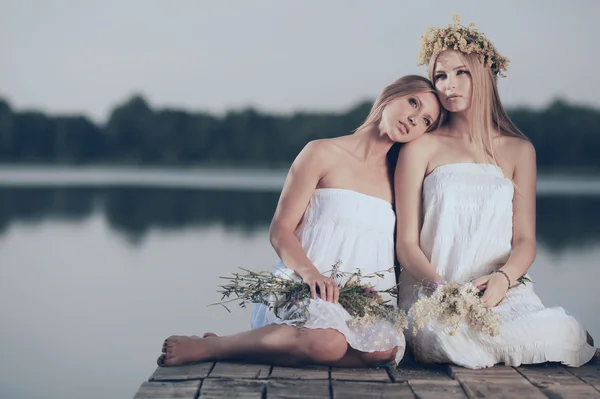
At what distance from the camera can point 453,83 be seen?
3.84 m

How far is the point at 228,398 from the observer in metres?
2.93

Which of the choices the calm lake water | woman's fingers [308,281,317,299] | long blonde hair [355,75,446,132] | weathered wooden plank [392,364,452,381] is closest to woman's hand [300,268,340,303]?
woman's fingers [308,281,317,299]

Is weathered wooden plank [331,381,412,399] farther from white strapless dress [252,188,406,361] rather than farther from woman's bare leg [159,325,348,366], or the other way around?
white strapless dress [252,188,406,361]

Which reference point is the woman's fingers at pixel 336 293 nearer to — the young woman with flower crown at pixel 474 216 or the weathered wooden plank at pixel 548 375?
the young woman with flower crown at pixel 474 216

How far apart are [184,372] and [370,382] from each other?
0.74 m

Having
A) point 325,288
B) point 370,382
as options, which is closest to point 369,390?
point 370,382

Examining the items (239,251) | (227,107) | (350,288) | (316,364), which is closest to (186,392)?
(316,364)

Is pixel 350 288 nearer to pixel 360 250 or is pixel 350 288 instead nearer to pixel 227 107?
pixel 360 250

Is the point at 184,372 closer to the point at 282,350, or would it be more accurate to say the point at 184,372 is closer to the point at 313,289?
the point at 282,350

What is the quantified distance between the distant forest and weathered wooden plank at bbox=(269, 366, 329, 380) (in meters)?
17.9

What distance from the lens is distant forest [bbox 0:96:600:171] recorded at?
71.2 ft

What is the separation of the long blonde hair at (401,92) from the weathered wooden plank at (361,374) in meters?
1.22

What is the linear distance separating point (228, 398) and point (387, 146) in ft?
5.03

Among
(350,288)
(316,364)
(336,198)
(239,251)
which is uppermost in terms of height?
(336,198)
